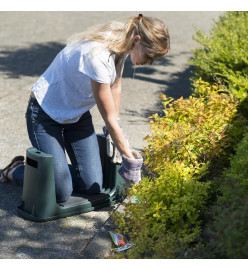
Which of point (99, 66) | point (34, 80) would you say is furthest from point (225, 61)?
point (34, 80)

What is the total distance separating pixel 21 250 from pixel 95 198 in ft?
2.70

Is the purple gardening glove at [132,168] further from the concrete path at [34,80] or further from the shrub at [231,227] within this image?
the shrub at [231,227]

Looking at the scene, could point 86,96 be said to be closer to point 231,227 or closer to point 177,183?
point 177,183

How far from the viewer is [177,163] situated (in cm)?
358

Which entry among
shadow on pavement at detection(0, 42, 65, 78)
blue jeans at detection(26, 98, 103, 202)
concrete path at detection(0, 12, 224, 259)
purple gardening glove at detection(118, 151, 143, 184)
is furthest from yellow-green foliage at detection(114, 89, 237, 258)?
shadow on pavement at detection(0, 42, 65, 78)

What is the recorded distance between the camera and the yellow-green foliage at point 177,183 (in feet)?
9.99

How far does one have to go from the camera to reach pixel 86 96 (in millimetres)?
3543

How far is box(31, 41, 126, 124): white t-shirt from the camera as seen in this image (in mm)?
3221

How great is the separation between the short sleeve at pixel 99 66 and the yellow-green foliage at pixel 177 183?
812mm

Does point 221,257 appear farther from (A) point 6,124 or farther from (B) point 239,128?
(A) point 6,124

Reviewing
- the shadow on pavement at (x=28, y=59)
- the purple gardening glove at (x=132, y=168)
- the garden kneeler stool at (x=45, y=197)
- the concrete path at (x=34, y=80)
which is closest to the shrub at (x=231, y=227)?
the purple gardening glove at (x=132, y=168)

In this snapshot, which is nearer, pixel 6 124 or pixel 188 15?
pixel 6 124

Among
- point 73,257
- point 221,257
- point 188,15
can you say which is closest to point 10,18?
point 188,15

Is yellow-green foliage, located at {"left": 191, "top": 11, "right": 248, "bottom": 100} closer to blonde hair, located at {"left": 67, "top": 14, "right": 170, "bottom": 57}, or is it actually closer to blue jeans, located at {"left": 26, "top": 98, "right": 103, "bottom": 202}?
blue jeans, located at {"left": 26, "top": 98, "right": 103, "bottom": 202}
